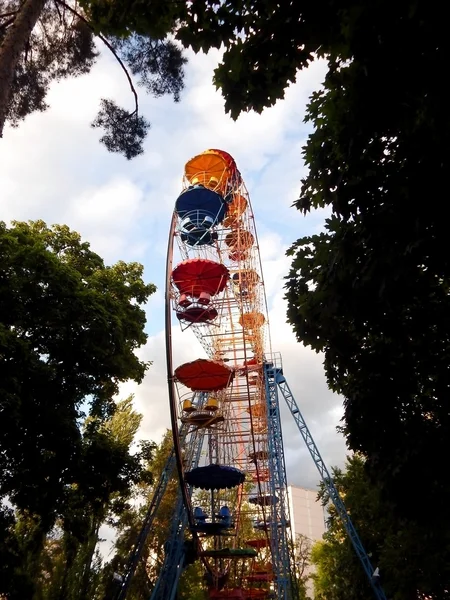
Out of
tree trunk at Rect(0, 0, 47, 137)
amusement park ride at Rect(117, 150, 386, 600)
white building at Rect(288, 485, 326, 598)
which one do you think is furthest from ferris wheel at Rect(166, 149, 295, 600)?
white building at Rect(288, 485, 326, 598)

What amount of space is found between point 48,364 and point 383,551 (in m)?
10.5

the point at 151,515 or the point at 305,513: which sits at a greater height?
the point at 305,513

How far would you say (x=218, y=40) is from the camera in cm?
431

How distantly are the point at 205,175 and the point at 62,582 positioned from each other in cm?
1692

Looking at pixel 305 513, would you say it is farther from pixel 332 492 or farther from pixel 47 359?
pixel 47 359

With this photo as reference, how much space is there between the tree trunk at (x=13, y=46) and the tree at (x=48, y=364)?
15.7 feet

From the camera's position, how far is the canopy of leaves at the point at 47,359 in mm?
10734

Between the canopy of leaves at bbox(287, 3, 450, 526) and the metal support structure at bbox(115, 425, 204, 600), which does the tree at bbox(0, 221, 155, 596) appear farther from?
the canopy of leaves at bbox(287, 3, 450, 526)

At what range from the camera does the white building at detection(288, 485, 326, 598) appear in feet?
224

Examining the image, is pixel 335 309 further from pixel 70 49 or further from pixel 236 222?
pixel 236 222

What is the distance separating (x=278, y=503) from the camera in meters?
17.0

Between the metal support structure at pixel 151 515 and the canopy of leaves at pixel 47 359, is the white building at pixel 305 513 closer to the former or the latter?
the metal support structure at pixel 151 515

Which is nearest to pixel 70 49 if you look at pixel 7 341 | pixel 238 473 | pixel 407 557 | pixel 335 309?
pixel 7 341

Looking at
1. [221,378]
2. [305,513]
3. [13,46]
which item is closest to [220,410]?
[221,378]
